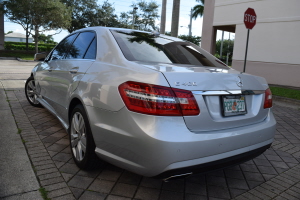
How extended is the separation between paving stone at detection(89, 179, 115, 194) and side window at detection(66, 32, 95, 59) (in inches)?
59.7

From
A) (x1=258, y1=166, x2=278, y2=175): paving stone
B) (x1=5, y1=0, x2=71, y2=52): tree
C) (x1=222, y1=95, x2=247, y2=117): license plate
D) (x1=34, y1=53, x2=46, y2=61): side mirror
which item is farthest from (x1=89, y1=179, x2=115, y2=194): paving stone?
(x1=5, y1=0, x2=71, y2=52): tree

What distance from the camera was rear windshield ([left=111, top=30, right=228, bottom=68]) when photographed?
278cm

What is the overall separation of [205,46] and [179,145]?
15040 mm

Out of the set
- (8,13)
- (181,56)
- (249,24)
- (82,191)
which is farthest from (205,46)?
(8,13)

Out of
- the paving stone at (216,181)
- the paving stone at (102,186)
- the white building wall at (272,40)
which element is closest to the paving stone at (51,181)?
the paving stone at (102,186)

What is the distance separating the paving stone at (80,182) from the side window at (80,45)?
56.6 inches

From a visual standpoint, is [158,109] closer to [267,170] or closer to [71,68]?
[71,68]

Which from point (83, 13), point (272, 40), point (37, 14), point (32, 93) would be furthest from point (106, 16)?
point (32, 93)

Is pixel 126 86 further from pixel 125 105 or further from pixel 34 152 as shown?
pixel 34 152

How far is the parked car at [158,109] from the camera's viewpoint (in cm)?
211

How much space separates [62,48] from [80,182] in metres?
2.30

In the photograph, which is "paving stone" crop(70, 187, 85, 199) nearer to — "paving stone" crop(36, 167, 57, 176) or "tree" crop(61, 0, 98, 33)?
"paving stone" crop(36, 167, 57, 176)

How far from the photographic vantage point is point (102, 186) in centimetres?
268

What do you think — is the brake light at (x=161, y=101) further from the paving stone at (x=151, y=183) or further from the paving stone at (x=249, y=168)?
the paving stone at (x=249, y=168)
